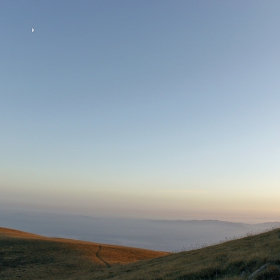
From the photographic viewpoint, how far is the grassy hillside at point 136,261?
46.4 feet

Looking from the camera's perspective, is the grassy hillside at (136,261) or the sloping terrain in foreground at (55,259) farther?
the sloping terrain in foreground at (55,259)

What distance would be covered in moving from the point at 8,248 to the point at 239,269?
41031 mm

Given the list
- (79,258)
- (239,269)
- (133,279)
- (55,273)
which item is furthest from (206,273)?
(79,258)

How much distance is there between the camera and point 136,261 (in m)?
33.9

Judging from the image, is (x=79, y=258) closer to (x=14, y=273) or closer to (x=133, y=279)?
(x=14, y=273)

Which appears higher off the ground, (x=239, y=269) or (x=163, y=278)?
(x=239, y=269)

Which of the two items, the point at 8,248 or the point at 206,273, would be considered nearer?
the point at 206,273

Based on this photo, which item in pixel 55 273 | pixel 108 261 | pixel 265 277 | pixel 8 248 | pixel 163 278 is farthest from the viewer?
pixel 8 248

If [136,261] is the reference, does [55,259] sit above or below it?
below

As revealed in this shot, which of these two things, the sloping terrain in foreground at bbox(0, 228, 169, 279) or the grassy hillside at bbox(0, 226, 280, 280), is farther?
the sloping terrain in foreground at bbox(0, 228, 169, 279)

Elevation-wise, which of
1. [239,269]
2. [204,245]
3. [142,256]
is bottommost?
[142,256]

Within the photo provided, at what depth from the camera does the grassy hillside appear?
46.4ft

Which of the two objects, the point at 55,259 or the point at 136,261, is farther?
the point at 55,259

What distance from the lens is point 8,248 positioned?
43531mm
